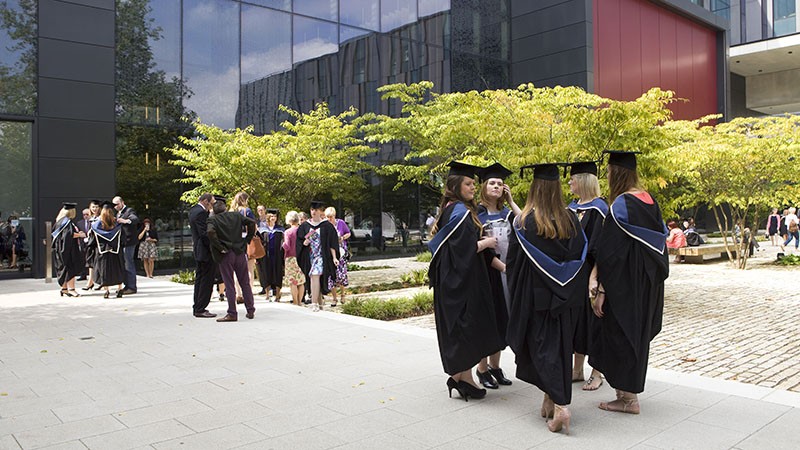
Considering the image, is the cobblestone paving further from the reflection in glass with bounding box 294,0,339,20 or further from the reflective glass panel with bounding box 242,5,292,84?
the reflection in glass with bounding box 294,0,339,20

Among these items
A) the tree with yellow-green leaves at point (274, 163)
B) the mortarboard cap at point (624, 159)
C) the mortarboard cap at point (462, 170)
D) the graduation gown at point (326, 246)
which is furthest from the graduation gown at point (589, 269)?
the tree with yellow-green leaves at point (274, 163)

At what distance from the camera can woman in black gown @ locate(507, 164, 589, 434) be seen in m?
4.39

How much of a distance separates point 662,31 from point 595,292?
97.0 feet

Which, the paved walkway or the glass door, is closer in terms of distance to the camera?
the paved walkway

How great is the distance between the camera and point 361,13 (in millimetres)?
23297

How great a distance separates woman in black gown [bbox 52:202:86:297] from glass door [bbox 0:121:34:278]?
4.54 meters

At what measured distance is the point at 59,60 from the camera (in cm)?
1664

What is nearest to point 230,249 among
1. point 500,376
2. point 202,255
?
point 202,255

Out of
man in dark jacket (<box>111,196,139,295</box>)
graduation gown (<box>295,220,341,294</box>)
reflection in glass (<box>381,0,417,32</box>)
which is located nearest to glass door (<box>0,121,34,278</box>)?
man in dark jacket (<box>111,196,139,295</box>)

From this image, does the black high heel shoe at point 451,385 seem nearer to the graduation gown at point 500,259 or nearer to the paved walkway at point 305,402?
the paved walkway at point 305,402

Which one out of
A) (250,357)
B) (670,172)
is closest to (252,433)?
(250,357)

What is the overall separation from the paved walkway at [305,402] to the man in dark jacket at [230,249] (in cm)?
118

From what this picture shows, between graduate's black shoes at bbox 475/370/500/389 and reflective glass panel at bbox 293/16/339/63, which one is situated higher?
reflective glass panel at bbox 293/16/339/63

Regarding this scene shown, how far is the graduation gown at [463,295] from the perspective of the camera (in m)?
5.00
